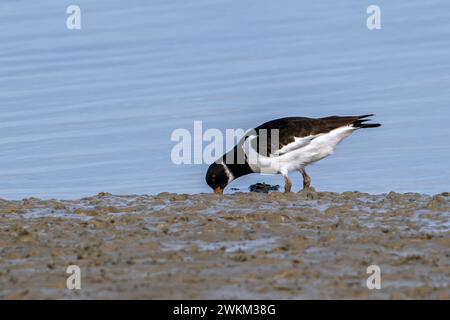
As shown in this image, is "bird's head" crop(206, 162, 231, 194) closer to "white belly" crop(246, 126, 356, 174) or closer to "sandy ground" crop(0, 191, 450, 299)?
"white belly" crop(246, 126, 356, 174)

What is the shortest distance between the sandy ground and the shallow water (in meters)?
2.92

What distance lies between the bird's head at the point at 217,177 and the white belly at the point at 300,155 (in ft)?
1.30

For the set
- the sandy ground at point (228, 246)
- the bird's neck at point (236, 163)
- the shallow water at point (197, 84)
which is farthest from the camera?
the shallow water at point (197, 84)

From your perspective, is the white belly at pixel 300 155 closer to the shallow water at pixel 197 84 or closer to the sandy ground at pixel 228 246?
the shallow water at pixel 197 84

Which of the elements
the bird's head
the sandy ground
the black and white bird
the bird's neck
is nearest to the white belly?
the black and white bird

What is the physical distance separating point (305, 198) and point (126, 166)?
15.7ft

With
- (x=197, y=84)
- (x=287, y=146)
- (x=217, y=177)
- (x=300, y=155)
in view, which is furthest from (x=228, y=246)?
(x=197, y=84)

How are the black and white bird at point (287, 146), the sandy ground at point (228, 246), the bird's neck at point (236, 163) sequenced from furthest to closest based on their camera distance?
the bird's neck at point (236, 163) → the black and white bird at point (287, 146) → the sandy ground at point (228, 246)

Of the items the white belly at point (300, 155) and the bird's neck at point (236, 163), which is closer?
the white belly at point (300, 155)

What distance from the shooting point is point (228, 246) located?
31.2 feet

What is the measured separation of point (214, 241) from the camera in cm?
972

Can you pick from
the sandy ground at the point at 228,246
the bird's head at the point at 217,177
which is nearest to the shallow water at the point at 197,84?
the bird's head at the point at 217,177

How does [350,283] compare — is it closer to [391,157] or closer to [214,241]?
[214,241]

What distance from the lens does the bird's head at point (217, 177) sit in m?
14.4
